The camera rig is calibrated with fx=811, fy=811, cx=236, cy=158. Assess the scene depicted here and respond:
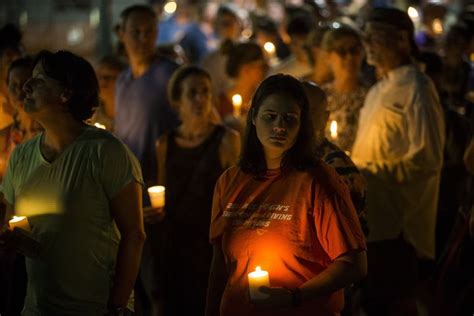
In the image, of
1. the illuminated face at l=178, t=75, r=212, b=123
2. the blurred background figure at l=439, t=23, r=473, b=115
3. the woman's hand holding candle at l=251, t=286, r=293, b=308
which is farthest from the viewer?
the blurred background figure at l=439, t=23, r=473, b=115

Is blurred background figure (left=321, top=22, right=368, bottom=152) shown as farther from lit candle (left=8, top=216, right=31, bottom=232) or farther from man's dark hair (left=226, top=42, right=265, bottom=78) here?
lit candle (left=8, top=216, right=31, bottom=232)

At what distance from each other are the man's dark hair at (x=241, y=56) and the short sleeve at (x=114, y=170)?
11.3ft

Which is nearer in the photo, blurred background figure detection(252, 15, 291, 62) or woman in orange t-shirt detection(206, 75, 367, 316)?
woman in orange t-shirt detection(206, 75, 367, 316)

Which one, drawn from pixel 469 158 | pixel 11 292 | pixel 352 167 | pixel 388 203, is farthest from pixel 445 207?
pixel 11 292

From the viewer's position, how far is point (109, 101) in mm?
7039

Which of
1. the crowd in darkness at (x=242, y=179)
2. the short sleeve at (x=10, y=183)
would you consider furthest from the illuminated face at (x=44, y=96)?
the short sleeve at (x=10, y=183)

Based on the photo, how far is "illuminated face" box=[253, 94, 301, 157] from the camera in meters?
3.31

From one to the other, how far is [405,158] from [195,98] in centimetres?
147

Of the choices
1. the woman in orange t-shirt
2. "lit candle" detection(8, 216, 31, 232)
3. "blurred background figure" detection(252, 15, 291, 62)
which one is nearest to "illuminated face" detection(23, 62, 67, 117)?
"lit candle" detection(8, 216, 31, 232)

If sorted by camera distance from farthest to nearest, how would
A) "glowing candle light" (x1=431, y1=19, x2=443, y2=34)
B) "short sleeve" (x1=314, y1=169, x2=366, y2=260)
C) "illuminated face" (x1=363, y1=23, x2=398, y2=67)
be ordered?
"glowing candle light" (x1=431, y1=19, x2=443, y2=34)
"illuminated face" (x1=363, y1=23, x2=398, y2=67)
"short sleeve" (x1=314, y1=169, x2=366, y2=260)

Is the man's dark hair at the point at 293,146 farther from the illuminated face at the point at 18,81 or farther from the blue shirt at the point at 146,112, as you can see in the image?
the blue shirt at the point at 146,112

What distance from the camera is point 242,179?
11.0ft

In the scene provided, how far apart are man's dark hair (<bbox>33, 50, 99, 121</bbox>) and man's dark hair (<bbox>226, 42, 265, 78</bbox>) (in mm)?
3221

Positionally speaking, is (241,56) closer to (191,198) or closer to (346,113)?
(346,113)
